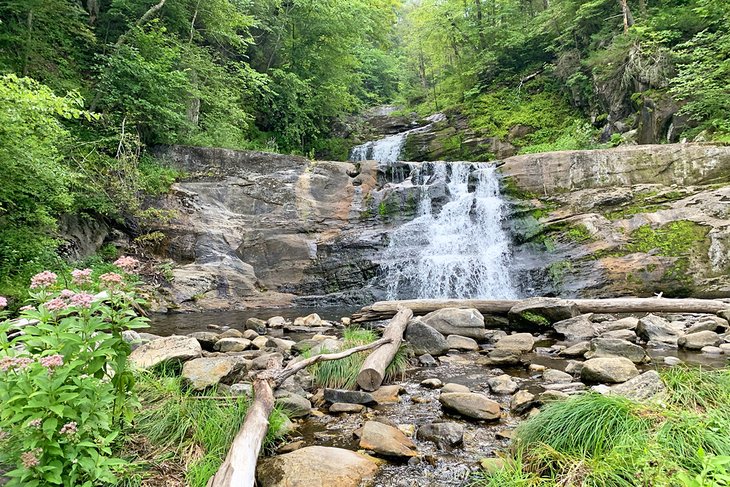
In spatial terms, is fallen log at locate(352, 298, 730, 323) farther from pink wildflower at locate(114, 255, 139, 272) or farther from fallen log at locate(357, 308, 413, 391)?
pink wildflower at locate(114, 255, 139, 272)

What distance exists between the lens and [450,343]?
6887 millimetres

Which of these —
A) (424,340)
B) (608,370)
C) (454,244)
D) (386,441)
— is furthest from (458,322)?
(454,244)

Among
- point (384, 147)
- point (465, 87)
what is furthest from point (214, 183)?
point (465, 87)

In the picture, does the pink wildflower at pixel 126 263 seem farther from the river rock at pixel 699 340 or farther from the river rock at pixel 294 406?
A: the river rock at pixel 699 340

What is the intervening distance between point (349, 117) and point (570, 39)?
11481mm

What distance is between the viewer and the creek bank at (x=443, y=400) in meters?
3.21

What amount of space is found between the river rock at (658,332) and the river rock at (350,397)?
15.9 ft

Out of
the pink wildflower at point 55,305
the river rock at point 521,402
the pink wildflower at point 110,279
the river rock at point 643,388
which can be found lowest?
the river rock at point 521,402

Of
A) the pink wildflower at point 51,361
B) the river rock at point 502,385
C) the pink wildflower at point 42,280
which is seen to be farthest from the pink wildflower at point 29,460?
the river rock at point 502,385

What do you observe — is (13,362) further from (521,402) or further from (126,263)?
(521,402)

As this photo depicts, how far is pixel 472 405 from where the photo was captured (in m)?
4.02

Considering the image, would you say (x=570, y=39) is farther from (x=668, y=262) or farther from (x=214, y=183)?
(x=214, y=183)

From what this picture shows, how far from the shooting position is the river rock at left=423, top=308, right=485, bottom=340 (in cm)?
737

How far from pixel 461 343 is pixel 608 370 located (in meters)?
2.50
